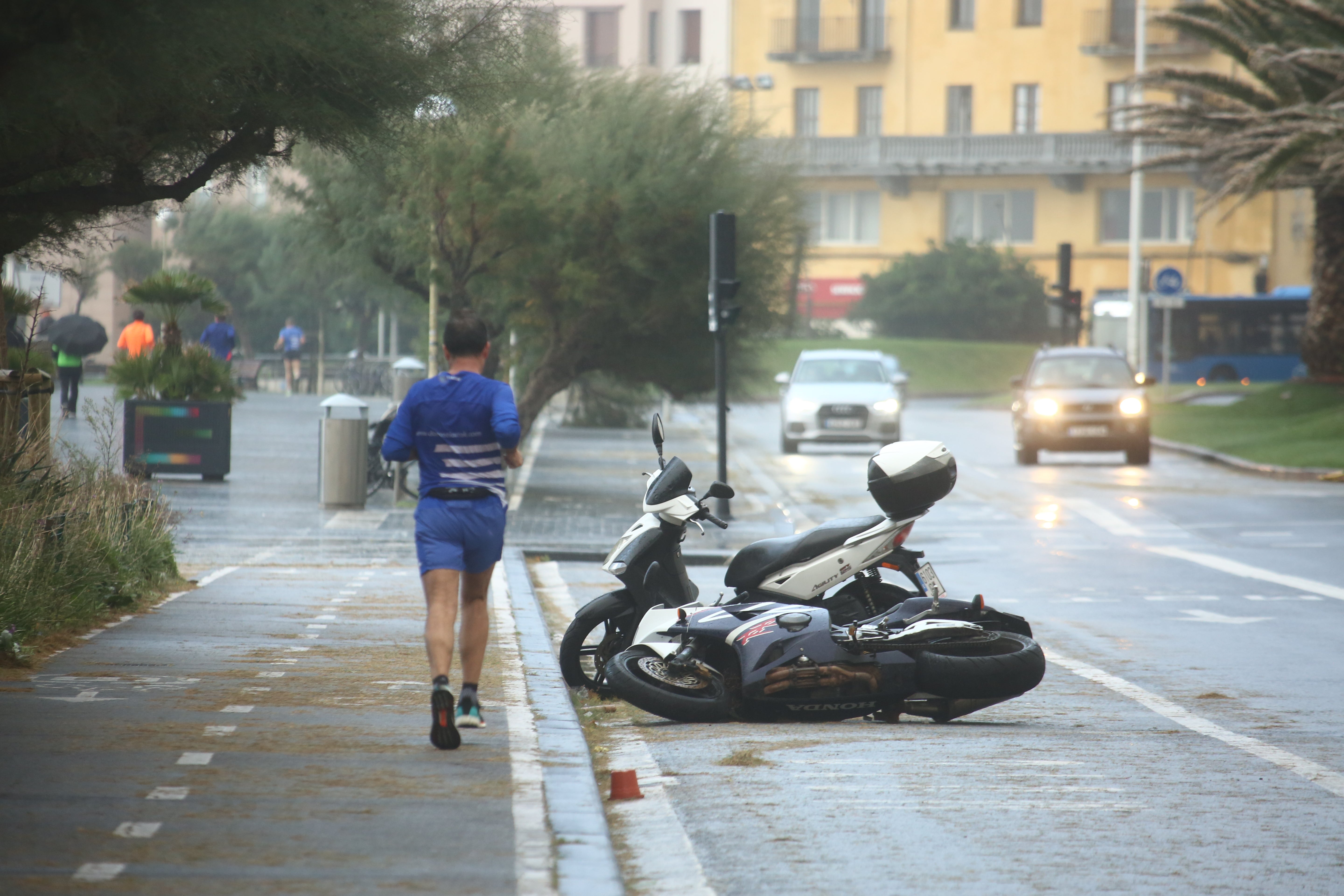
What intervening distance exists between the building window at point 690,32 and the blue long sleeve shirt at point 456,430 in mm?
67674

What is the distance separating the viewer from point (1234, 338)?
53094 mm

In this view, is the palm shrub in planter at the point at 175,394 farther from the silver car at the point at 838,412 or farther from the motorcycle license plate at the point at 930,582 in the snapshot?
the motorcycle license plate at the point at 930,582

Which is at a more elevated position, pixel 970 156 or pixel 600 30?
pixel 600 30

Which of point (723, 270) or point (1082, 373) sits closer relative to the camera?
point (723, 270)

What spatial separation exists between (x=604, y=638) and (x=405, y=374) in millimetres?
23810

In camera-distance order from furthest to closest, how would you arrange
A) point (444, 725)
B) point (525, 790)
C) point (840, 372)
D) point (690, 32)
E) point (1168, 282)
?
point (690, 32) < point (1168, 282) < point (840, 372) < point (444, 725) < point (525, 790)

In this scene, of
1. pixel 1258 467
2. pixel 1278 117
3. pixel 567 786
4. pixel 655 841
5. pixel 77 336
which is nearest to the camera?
pixel 655 841

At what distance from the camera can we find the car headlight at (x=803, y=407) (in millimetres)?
29391

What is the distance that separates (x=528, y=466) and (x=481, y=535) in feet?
62.4

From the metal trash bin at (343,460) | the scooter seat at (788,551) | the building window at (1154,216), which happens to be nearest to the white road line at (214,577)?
the scooter seat at (788,551)

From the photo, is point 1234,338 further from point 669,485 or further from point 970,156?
point 669,485

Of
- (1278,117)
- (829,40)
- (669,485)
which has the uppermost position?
(829,40)

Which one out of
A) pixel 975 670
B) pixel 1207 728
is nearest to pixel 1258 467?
pixel 1207 728

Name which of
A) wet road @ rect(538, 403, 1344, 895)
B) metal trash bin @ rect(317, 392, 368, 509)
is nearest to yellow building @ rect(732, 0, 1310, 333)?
metal trash bin @ rect(317, 392, 368, 509)
